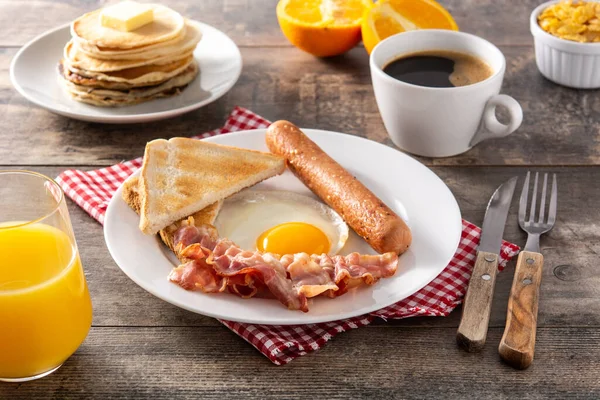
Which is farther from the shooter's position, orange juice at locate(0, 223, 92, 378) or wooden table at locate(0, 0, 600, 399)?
wooden table at locate(0, 0, 600, 399)

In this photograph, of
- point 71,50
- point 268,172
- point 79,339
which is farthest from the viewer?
point 71,50

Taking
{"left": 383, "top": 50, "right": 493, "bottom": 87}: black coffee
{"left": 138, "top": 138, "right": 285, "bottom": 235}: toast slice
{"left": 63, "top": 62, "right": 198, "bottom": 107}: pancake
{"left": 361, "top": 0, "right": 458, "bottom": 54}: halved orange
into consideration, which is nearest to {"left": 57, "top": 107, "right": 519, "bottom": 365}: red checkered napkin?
{"left": 138, "top": 138, "right": 285, "bottom": 235}: toast slice

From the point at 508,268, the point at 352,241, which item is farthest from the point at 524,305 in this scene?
the point at 352,241

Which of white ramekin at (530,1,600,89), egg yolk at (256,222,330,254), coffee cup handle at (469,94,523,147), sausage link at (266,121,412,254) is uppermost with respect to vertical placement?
sausage link at (266,121,412,254)

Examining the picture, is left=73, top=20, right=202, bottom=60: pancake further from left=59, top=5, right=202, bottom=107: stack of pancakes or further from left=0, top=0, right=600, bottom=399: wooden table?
left=0, top=0, right=600, bottom=399: wooden table

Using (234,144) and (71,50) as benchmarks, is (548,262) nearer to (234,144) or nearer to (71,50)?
(234,144)

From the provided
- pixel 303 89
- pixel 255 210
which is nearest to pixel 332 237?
pixel 255 210

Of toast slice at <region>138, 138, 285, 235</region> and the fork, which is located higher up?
toast slice at <region>138, 138, 285, 235</region>
